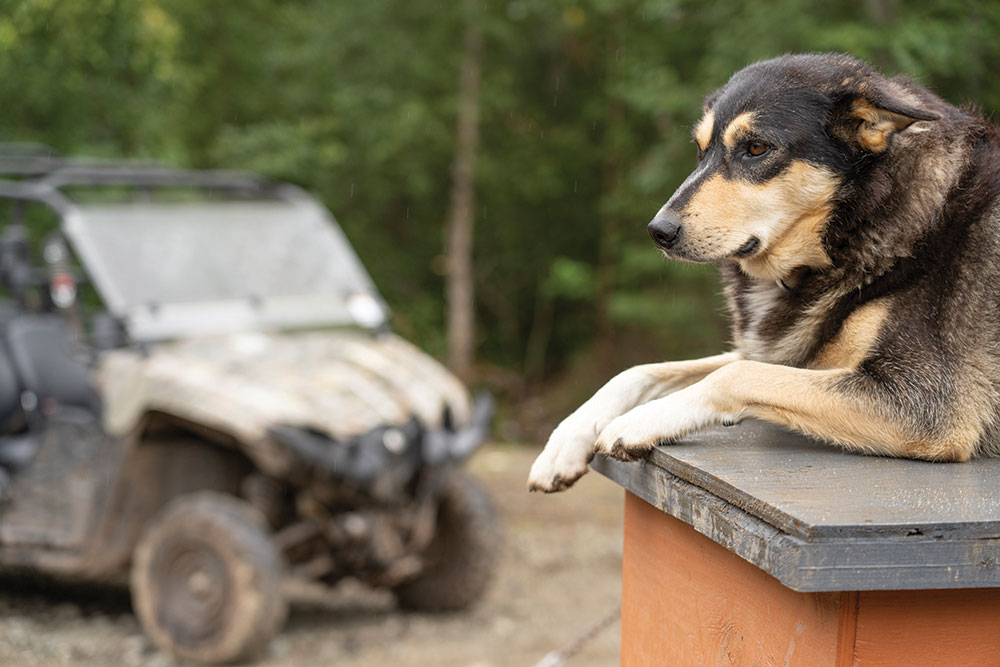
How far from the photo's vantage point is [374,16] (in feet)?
37.8

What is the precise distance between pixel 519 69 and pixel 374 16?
2721 mm

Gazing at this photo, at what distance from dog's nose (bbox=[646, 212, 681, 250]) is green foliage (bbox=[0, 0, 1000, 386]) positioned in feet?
14.4

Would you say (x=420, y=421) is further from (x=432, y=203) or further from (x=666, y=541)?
(x=432, y=203)

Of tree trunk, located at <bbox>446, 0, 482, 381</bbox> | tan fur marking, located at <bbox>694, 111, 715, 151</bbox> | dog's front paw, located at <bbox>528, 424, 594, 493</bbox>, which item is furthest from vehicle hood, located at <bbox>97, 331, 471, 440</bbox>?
tree trunk, located at <bbox>446, 0, 482, 381</bbox>

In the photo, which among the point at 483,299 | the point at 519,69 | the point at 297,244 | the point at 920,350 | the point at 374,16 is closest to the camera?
the point at 920,350

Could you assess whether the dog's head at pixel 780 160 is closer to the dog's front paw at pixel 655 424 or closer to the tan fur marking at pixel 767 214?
the tan fur marking at pixel 767 214

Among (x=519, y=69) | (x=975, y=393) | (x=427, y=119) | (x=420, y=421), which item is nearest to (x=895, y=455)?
(x=975, y=393)

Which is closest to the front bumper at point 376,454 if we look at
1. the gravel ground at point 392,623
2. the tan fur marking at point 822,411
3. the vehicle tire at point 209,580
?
the vehicle tire at point 209,580

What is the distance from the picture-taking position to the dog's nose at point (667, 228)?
2049 millimetres

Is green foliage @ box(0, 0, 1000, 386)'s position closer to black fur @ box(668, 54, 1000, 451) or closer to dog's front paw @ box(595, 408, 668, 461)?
black fur @ box(668, 54, 1000, 451)

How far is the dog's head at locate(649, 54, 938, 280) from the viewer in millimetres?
2014

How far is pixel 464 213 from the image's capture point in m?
12.2

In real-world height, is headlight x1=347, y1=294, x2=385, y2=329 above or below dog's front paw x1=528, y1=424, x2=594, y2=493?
below

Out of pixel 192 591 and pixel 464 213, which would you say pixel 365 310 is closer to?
pixel 192 591
